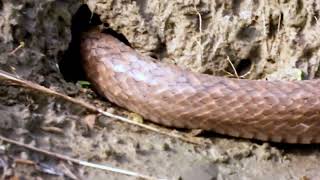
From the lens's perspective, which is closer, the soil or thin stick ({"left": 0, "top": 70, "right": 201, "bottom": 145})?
the soil

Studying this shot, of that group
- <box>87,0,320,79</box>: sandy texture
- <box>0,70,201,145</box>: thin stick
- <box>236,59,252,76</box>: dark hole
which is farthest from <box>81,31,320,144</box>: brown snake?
<box>236,59,252,76</box>: dark hole

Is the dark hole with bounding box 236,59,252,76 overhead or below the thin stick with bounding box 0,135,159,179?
overhead

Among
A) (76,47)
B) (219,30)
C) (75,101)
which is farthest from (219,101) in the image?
(76,47)

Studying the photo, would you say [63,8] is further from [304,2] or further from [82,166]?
[304,2]

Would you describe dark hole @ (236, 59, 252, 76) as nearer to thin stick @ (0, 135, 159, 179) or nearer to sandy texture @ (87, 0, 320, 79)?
sandy texture @ (87, 0, 320, 79)

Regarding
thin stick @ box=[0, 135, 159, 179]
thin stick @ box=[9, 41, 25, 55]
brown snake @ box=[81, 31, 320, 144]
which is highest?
thin stick @ box=[9, 41, 25, 55]

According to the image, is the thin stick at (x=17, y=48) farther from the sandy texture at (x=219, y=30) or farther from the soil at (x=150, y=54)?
the sandy texture at (x=219, y=30)

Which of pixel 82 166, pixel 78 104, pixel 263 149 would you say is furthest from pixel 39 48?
pixel 263 149
